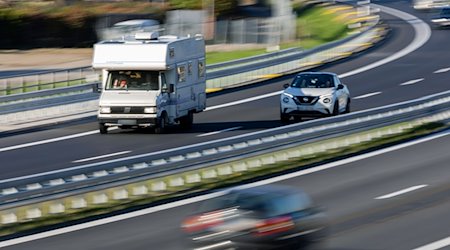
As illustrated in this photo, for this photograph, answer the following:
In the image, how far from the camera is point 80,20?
73062mm

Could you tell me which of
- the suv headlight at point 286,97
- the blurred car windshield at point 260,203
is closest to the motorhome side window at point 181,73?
the suv headlight at point 286,97

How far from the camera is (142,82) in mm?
31828

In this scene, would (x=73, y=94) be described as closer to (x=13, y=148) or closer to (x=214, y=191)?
(x=13, y=148)

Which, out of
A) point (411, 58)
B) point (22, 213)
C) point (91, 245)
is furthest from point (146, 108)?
point (411, 58)

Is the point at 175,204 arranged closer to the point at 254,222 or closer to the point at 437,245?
the point at 437,245

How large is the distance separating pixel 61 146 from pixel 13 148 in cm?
125

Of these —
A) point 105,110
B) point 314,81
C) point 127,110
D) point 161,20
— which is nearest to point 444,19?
point 161,20

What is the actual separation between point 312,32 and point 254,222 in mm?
53989

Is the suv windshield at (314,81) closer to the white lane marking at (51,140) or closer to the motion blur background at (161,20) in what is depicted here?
the white lane marking at (51,140)

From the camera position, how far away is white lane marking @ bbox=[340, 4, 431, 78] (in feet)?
167

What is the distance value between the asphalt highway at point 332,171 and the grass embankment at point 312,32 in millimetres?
12605

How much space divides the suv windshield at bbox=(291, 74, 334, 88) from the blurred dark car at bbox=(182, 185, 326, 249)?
1981cm

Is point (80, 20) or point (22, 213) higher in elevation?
point (22, 213)

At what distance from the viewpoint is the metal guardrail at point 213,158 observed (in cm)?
1919
